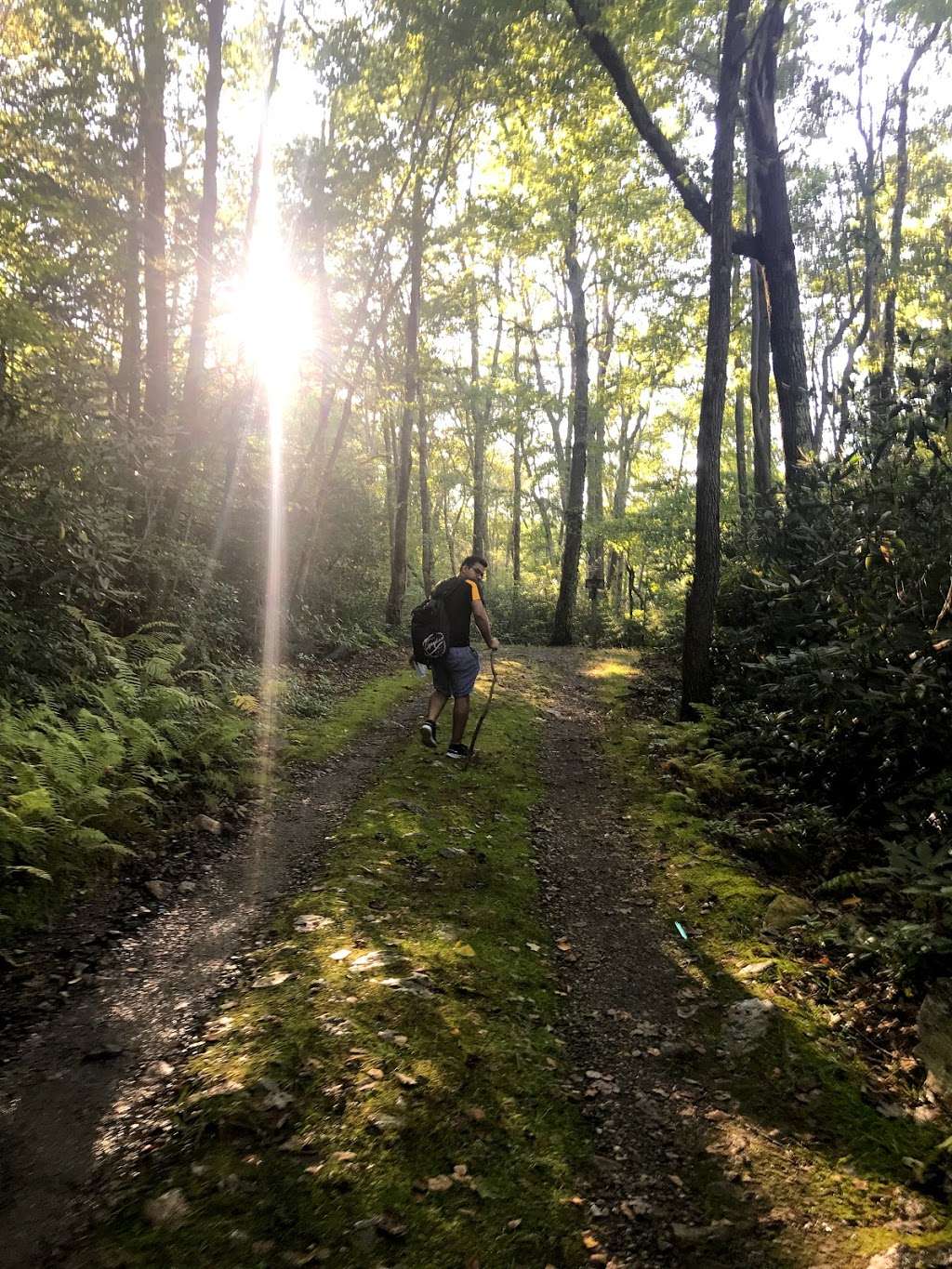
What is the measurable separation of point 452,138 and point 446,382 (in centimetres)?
1013

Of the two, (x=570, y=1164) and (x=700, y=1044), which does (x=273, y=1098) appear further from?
(x=700, y=1044)

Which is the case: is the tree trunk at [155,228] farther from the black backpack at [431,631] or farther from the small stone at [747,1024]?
the small stone at [747,1024]

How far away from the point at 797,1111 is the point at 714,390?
894cm

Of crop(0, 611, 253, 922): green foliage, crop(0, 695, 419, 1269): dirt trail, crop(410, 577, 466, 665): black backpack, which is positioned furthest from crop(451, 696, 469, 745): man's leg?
crop(0, 695, 419, 1269): dirt trail

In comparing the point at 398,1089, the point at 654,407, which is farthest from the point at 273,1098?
the point at 654,407

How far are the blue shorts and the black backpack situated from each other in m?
0.12

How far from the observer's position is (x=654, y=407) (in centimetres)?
3725

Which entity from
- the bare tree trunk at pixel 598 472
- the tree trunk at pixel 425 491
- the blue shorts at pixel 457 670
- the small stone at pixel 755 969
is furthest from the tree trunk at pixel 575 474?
the small stone at pixel 755 969

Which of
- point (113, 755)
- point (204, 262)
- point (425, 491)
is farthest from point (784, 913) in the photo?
point (425, 491)

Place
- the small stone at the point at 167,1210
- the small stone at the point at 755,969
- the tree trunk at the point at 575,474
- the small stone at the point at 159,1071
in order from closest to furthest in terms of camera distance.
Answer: the small stone at the point at 167,1210
the small stone at the point at 159,1071
the small stone at the point at 755,969
the tree trunk at the point at 575,474

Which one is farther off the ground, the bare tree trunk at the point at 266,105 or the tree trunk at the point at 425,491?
the bare tree trunk at the point at 266,105

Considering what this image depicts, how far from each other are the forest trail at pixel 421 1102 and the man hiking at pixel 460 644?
11.3ft

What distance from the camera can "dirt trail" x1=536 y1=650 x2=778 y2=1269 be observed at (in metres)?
2.66

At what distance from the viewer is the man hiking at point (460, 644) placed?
9.02 metres
